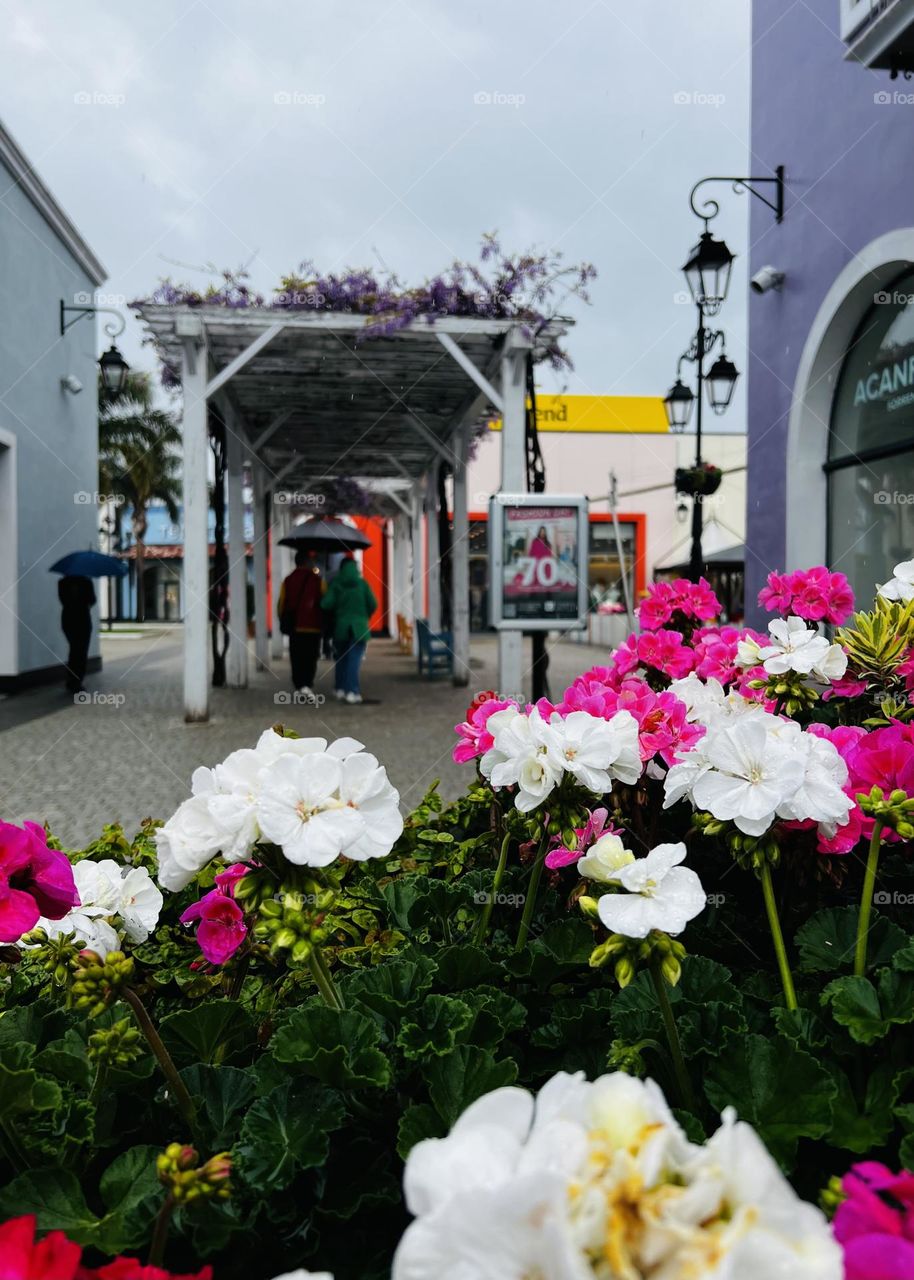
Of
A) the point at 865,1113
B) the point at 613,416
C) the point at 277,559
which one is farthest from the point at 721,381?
the point at 613,416

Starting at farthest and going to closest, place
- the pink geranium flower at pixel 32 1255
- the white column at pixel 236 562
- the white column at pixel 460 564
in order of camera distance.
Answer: the white column at pixel 460 564 < the white column at pixel 236 562 < the pink geranium flower at pixel 32 1255

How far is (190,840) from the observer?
92 centimetres

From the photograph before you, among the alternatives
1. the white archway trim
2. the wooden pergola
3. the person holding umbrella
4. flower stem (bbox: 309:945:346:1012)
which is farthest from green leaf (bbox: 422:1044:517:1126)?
the person holding umbrella

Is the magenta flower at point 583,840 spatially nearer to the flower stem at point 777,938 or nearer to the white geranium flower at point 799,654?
the flower stem at point 777,938

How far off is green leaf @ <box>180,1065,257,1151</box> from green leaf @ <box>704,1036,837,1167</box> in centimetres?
46

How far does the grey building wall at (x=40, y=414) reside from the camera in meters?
11.6

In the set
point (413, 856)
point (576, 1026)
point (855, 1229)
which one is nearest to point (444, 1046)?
point (576, 1026)

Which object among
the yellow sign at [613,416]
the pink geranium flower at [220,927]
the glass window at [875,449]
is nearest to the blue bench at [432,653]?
the glass window at [875,449]

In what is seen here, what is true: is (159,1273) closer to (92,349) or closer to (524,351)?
(524,351)

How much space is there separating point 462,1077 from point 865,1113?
1.32 ft

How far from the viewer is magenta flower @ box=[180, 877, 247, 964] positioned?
130cm

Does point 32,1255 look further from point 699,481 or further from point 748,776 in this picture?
point 699,481

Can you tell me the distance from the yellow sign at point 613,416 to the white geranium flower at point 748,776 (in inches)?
1270

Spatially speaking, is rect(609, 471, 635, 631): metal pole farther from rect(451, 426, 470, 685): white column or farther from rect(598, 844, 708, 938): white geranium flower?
rect(598, 844, 708, 938): white geranium flower
